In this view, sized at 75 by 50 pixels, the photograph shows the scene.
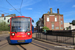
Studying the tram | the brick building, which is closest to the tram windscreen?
the tram

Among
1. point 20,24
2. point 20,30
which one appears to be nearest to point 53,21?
point 20,24

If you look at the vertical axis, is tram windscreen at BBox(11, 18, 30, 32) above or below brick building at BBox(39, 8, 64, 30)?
below

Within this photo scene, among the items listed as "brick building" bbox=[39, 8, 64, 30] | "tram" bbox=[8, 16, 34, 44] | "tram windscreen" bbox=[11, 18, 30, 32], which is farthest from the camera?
"brick building" bbox=[39, 8, 64, 30]

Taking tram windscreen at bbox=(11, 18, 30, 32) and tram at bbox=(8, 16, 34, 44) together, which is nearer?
tram at bbox=(8, 16, 34, 44)

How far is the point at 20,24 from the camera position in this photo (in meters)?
8.88

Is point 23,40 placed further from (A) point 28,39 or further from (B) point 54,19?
(B) point 54,19

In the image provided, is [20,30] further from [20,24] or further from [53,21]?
[53,21]

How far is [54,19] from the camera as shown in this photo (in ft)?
152

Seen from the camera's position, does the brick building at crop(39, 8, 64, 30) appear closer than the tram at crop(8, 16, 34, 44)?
No

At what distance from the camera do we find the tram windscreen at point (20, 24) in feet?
28.7

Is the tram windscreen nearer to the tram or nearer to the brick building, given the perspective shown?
the tram

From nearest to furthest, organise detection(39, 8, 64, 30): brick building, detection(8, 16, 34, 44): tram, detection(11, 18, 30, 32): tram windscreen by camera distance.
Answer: detection(8, 16, 34, 44): tram
detection(11, 18, 30, 32): tram windscreen
detection(39, 8, 64, 30): brick building

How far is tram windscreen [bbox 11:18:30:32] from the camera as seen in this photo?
28.7ft

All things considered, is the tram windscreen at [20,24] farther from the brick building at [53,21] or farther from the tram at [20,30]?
the brick building at [53,21]
